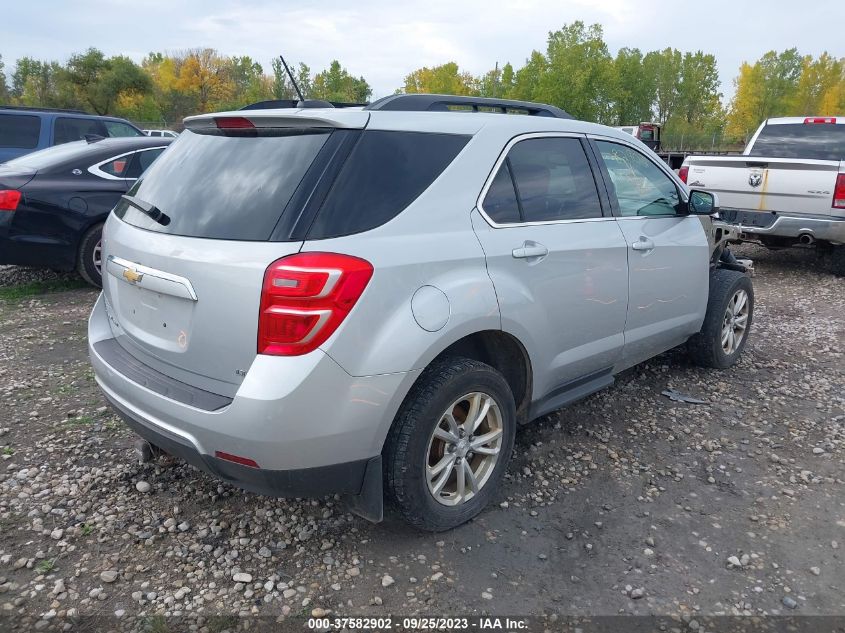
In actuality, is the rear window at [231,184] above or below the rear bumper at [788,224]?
above

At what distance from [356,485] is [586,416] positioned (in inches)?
82.9

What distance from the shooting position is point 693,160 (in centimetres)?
859

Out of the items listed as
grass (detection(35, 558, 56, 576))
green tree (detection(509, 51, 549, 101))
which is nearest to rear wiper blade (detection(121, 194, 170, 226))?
grass (detection(35, 558, 56, 576))

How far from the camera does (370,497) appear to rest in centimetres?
257

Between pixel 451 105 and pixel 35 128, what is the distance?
9531 millimetres

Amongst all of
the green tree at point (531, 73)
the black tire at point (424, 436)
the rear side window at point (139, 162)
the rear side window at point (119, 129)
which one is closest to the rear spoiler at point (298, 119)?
the black tire at point (424, 436)

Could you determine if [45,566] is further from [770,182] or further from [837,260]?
[837,260]

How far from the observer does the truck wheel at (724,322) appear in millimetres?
4734

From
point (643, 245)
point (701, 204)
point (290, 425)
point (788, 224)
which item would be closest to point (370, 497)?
point (290, 425)

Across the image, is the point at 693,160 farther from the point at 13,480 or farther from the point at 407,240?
the point at 13,480

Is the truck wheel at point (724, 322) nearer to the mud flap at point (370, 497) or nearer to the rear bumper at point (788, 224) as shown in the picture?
the rear bumper at point (788, 224)

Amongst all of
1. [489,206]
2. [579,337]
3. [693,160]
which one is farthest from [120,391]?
[693,160]

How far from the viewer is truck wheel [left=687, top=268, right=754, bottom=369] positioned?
4734 millimetres

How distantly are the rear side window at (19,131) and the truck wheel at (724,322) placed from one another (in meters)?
10.1
